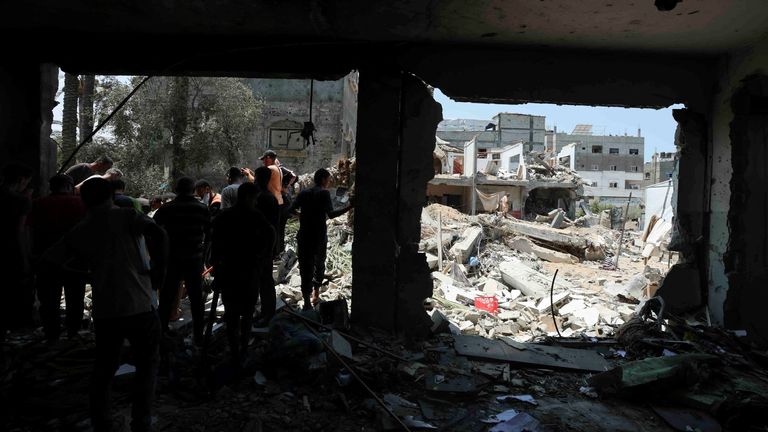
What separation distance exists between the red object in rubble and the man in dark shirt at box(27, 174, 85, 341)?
592cm

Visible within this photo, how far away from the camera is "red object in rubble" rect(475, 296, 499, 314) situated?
7.77m

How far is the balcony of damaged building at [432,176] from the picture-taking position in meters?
3.58

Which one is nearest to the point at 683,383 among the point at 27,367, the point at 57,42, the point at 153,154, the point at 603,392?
the point at 603,392

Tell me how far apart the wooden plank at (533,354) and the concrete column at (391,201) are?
60cm

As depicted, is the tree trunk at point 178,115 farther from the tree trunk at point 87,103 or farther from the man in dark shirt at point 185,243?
the man in dark shirt at point 185,243

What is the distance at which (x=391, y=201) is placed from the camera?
4.98 metres

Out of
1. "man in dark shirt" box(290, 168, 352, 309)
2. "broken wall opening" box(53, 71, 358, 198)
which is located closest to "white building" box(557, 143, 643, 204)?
"broken wall opening" box(53, 71, 358, 198)

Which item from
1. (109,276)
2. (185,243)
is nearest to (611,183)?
(185,243)

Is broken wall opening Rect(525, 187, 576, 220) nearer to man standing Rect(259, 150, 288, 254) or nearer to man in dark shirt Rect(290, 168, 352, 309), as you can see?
man standing Rect(259, 150, 288, 254)

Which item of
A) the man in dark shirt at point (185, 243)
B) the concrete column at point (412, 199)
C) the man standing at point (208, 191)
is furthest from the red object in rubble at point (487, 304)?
the man in dark shirt at point (185, 243)

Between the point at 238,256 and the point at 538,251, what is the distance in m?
12.8

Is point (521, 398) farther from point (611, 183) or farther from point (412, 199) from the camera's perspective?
point (611, 183)

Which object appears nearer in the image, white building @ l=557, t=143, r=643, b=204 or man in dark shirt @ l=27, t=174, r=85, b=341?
man in dark shirt @ l=27, t=174, r=85, b=341

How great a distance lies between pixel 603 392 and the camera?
3834mm
